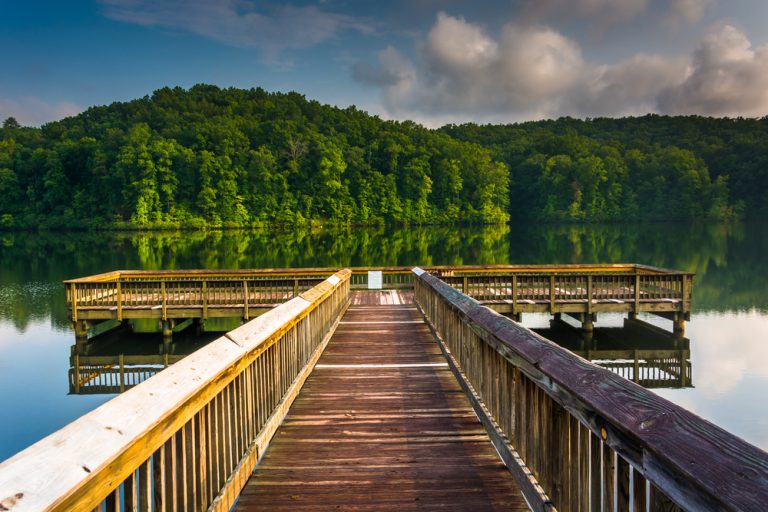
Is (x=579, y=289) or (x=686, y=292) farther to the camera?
(x=579, y=289)

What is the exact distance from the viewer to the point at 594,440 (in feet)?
7.12

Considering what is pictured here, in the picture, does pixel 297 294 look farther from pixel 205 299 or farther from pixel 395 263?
pixel 395 263

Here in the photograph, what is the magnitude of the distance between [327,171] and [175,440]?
78.7 m

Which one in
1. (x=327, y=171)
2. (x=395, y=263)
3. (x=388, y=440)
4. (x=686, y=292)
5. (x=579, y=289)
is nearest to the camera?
(x=388, y=440)

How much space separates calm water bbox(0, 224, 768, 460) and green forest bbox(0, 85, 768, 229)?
1693 cm

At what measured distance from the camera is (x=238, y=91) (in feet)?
378

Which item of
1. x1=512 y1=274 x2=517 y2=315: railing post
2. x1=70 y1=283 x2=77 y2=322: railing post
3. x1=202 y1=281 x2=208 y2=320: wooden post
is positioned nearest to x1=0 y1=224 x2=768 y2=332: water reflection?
x1=70 y1=283 x2=77 y2=322: railing post

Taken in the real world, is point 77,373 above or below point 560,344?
below

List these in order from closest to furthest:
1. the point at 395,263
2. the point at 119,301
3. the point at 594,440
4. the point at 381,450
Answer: the point at 594,440 → the point at 381,450 → the point at 119,301 → the point at 395,263

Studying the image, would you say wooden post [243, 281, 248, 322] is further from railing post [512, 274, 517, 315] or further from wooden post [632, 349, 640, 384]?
wooden post [632, 349, 640, 384]

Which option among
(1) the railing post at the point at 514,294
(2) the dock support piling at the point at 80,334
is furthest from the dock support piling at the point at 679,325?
(2) the dock support piling at the point at 80,334

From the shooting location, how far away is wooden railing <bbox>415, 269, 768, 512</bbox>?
124 cm

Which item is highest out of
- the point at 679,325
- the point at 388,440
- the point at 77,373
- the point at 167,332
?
the point at 388,440

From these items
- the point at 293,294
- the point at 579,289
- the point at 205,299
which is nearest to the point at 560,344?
the point at 579,289
